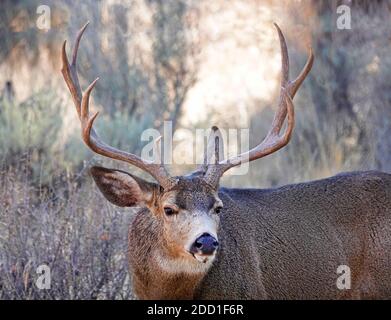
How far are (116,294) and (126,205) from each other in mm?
1423

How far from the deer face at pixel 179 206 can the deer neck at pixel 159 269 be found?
0.14ft

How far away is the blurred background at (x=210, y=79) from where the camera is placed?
12758 mm

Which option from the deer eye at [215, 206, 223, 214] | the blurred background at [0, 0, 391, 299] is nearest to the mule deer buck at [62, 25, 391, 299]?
the deer eye at [215, 206, 223, 214]

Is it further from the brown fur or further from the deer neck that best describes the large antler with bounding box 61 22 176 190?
the deer neck

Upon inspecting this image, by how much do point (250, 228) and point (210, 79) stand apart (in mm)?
8628

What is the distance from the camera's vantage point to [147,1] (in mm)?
15508

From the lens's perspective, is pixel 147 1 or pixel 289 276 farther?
pixel 147 1

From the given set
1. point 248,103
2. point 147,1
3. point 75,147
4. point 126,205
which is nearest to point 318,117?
point 248,103

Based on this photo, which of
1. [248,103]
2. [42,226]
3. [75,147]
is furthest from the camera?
[248,103]

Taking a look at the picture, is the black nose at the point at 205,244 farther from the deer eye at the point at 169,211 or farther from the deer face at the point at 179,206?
the deer eye at the point at 169,211

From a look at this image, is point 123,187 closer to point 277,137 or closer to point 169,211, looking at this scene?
point 169,211

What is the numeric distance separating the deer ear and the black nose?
72cm

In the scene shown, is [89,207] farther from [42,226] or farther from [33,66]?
[33,66]
